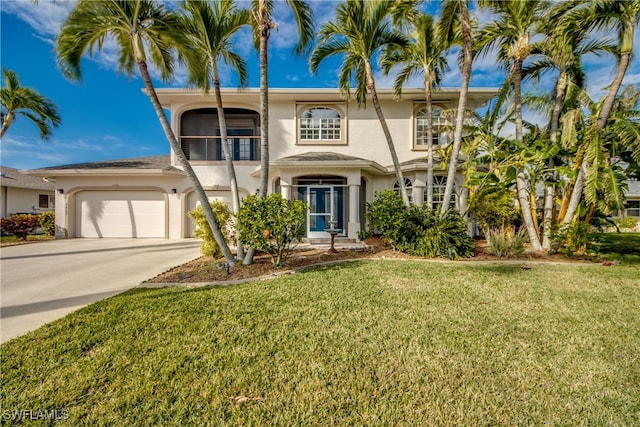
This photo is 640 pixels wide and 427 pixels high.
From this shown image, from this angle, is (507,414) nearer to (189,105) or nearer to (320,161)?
(320,161)

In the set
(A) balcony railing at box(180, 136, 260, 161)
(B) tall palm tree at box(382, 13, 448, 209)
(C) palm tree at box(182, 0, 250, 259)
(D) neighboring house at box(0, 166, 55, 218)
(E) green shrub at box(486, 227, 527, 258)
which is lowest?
(E) green shrub at box(486, 227, 527, 258)

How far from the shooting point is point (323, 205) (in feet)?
44.5

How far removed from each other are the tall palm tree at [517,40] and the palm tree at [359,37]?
2794 millimetres

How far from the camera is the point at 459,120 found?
855 cm

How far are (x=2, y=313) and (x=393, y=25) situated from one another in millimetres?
12430

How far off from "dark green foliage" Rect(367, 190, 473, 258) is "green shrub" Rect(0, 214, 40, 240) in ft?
60.9

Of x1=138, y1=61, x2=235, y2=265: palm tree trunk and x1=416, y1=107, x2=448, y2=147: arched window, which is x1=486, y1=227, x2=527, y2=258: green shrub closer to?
x1=416, y1=107, x2=448, y2=147: arched window

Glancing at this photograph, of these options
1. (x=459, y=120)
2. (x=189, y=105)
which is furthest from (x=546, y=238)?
(x=189, y=105)

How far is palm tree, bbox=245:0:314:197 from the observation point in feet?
22.0

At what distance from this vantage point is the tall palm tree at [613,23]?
738 cm

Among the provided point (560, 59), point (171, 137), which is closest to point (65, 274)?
point (171, 137)

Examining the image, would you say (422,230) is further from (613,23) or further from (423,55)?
(613,23)

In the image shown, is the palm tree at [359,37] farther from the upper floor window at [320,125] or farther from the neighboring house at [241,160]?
the upper floor window at [320,125]

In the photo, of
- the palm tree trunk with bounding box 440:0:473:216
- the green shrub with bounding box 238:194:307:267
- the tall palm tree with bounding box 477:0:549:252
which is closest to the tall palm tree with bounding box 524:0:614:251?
the tall palm tree with bounding box 477:0:549:252
